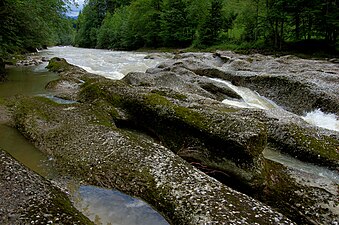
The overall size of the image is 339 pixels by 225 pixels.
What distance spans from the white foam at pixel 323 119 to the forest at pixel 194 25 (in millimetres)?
15774

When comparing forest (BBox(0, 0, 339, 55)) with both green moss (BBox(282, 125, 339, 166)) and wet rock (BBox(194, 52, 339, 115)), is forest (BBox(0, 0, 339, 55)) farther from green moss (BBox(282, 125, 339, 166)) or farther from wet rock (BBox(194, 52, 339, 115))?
green moss (BBox(282, 125, 339, 166))

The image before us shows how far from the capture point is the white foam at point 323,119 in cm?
1041

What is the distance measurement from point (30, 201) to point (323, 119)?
34.9 feet

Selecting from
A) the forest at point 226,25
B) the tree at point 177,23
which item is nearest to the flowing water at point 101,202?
the forest at point 226,25

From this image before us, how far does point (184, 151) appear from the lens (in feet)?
22.1

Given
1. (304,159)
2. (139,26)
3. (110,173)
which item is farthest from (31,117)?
(139,26)

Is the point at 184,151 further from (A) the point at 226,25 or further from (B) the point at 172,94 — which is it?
(A) the point at 226,25

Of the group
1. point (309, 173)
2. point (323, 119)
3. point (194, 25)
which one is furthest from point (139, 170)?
point (194, 25)

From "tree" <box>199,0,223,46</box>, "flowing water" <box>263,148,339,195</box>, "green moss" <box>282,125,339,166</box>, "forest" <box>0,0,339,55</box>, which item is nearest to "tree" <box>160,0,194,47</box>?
"forest" <box>0,0,339,55</box>

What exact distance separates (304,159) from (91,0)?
4188 inches

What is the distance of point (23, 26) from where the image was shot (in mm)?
17422

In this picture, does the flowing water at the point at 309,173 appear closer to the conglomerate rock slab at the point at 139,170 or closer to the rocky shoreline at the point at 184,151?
the rocky shoreline at the point at 184,151

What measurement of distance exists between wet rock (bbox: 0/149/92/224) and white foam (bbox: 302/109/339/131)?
31.3 feet

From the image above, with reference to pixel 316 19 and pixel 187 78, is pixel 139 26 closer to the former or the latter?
pixel 316 19
